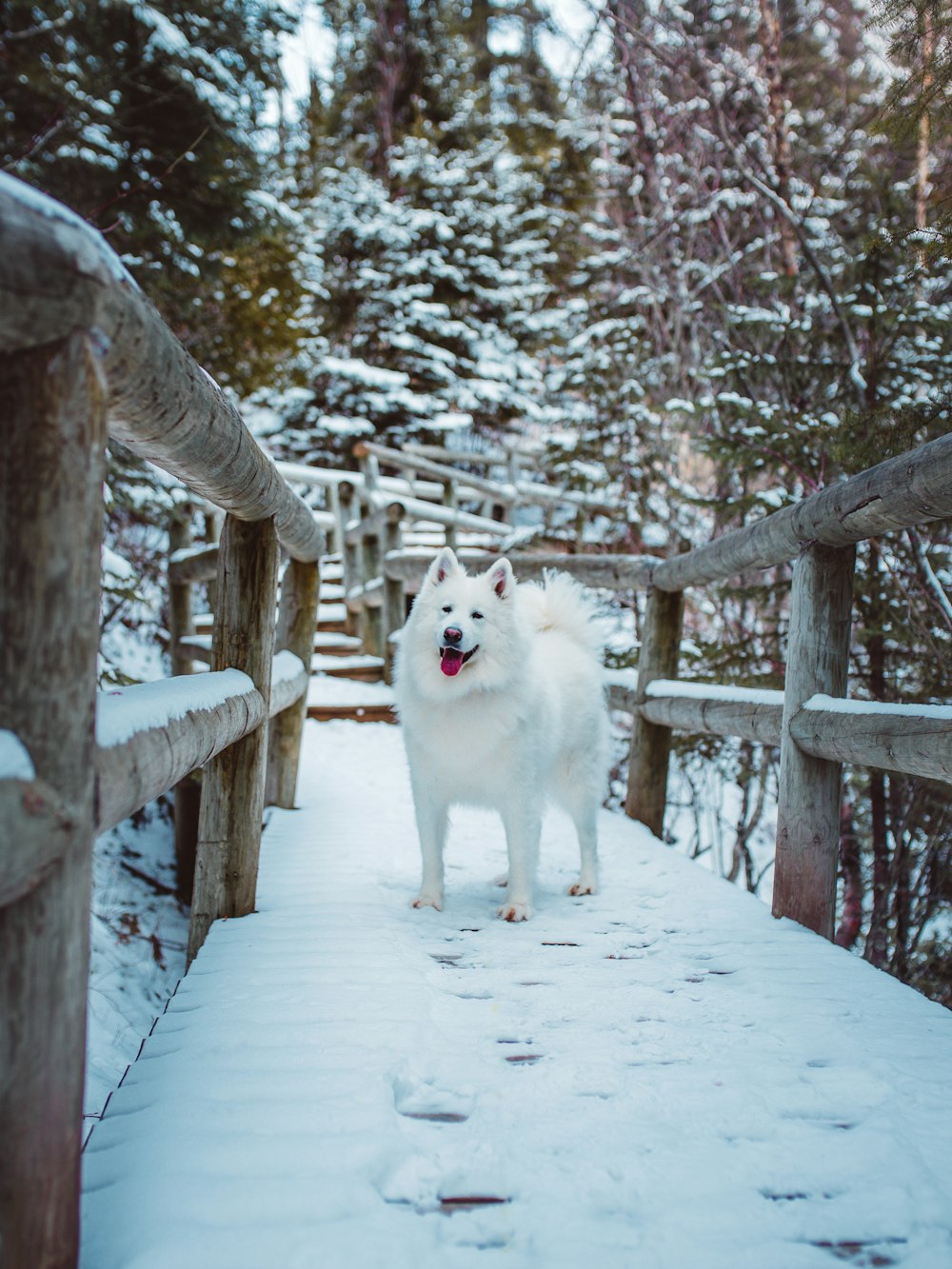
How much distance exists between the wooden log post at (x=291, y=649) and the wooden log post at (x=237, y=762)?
1512mm

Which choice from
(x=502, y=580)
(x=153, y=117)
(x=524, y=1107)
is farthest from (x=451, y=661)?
(x=153, y=117)

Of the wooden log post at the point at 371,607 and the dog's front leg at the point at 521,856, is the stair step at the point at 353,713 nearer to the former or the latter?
the wooden log post at the point at 371,607

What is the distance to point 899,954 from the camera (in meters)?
4.62

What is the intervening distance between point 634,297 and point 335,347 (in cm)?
896

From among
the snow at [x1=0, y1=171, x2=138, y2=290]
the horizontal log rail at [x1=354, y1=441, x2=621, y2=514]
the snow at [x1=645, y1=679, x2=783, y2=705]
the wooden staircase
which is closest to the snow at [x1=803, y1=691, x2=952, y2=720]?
the snow at [x1=645, y1=679, x2=783, y2=705]

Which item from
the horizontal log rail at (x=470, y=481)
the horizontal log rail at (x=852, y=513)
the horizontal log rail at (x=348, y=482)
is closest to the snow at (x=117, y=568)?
the horizontal log rail at (x=852, y=513)

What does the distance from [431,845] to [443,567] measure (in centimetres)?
102

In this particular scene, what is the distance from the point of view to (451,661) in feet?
9.90

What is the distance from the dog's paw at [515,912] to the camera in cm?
286

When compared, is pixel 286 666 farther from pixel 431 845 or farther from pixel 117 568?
pixel 117 568

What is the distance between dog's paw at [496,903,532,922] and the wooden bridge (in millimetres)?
97

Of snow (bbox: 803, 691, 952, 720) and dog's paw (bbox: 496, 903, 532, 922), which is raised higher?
snow (bbox: 803, 691, 952, 720)

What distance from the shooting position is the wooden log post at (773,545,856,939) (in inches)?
107

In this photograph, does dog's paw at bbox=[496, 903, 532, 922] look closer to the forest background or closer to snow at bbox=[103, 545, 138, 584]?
the forest background
